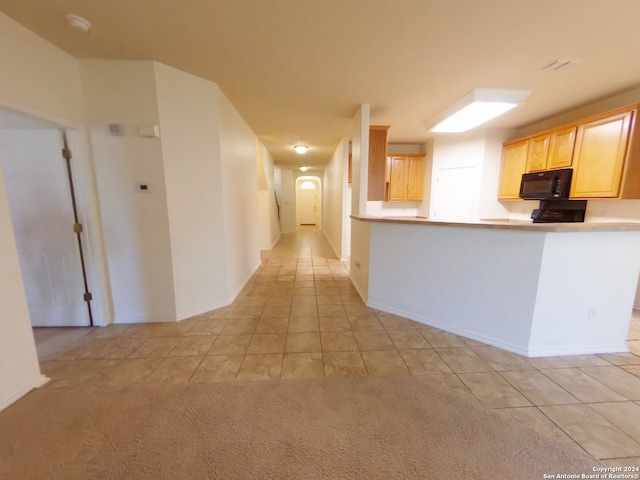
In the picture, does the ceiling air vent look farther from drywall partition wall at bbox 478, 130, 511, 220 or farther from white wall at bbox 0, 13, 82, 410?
white wall at bbox 0, 13, 82, 410

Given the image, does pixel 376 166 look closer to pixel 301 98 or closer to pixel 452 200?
pixel 301 98

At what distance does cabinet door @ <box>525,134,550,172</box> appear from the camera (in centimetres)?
355

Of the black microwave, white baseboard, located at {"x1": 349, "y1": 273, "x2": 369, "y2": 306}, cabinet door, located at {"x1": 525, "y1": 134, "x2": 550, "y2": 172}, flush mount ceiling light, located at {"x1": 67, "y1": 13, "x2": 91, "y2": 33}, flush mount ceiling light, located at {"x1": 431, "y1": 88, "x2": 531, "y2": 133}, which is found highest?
flush mount ceiling light, located at {"x1": 67, "y1": 13, "x2": 91, "y2": 33}

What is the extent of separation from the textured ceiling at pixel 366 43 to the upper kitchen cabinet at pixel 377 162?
0.61 meters

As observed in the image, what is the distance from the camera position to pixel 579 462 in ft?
3.99

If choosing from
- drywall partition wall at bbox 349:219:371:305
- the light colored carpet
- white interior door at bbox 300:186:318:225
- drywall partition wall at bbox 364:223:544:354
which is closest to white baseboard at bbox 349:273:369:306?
drywall partition wall at bbox 349:219:371:305

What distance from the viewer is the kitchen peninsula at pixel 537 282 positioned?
196 cm

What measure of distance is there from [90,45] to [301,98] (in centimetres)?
195

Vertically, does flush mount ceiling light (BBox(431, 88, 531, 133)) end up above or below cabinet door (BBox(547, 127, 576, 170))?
above

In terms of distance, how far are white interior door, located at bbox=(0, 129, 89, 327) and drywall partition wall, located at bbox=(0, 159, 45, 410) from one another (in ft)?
2.66

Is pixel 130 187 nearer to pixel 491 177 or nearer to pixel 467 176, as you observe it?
pixel 467 176

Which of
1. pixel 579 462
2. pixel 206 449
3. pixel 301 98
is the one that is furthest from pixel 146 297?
pixel 579 462

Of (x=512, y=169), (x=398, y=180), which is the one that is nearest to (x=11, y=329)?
(x=398, y=180)

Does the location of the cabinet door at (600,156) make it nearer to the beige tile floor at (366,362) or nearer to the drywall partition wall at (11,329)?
the beige tile floor at (366,362)
